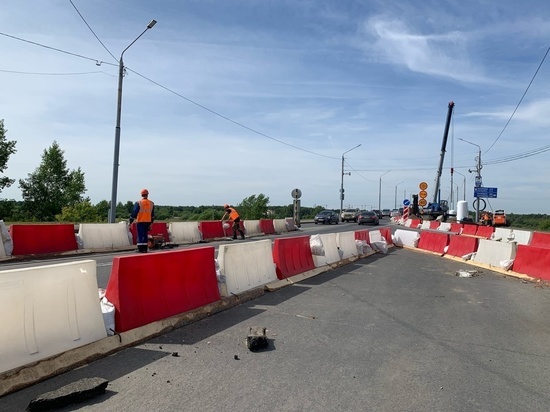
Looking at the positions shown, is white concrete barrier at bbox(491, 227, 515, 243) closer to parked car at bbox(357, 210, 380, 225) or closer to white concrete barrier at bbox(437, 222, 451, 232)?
white concrete barrier at bbox(437, 222, 451, 232)

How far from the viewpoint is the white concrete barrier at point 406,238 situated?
20831mm

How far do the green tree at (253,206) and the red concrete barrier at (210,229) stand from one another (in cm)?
6289

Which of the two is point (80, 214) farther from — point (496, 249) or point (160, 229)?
point (496, 249)

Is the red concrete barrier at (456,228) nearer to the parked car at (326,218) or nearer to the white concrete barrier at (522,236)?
the white concrete barrier at (522,236)

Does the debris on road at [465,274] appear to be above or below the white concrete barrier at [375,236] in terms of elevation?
below

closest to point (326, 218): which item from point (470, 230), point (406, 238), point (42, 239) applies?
point (470, 230)

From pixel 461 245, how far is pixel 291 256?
8.52 metres

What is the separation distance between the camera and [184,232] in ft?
65.1

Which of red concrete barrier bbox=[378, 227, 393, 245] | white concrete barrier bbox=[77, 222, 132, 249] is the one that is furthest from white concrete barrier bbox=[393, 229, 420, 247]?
white concrete barrier bbox=[77, 222, 132, 249]

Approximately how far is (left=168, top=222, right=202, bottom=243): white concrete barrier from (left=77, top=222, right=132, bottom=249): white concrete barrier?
2383mm

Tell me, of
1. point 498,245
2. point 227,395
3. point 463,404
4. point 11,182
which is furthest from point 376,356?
point 11,182

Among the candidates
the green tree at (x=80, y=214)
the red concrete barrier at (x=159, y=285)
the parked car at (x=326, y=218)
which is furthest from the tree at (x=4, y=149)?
the red concrete barrier at (x=159, y=285)

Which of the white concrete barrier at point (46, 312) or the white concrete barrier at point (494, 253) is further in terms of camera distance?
the white concrete barrier at point (494, 253)

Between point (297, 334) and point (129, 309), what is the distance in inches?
86.1
